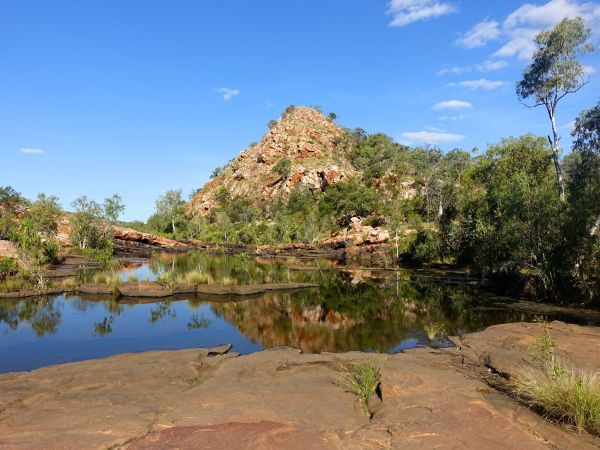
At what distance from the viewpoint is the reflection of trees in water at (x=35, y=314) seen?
20.8 meters

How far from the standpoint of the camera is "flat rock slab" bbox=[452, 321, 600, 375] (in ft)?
39.3

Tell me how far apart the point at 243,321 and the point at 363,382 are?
43.8ft

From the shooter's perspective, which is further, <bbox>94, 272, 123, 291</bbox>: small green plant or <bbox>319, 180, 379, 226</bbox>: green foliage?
<bbox>319, 180, 379, 226</bbox>: green foliage

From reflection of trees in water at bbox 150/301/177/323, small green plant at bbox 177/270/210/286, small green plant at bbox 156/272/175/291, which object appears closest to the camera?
reflection of trees in water at bbox 150/301/177/323

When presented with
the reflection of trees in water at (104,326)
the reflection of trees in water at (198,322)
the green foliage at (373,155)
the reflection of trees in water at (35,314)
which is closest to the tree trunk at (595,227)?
the reflection of trees in water at (198,322)

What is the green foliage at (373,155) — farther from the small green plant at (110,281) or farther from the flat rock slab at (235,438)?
the flat rock slab at (235,438)

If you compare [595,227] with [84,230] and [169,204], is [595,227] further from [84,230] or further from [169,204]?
[169,204]

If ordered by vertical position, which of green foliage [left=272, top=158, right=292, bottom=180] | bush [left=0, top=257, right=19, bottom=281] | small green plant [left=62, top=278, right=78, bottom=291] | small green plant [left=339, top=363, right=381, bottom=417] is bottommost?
small green plant [left=339, top=363, right=381, bottom=417]

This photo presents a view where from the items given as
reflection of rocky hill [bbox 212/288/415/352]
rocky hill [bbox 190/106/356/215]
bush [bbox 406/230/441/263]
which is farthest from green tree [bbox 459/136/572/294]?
rocky hill [bbox 190/106/356/215]

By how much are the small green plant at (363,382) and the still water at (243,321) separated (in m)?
6.07

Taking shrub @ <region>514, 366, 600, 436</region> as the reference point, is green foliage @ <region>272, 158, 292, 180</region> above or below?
above

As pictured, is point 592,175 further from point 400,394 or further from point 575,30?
point 400,394

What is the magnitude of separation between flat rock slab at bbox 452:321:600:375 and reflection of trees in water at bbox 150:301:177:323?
613 inches

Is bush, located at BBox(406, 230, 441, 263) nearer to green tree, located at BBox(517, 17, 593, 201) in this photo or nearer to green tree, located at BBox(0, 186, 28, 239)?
green tree, located at BBox(517, 17, 593, 201)
